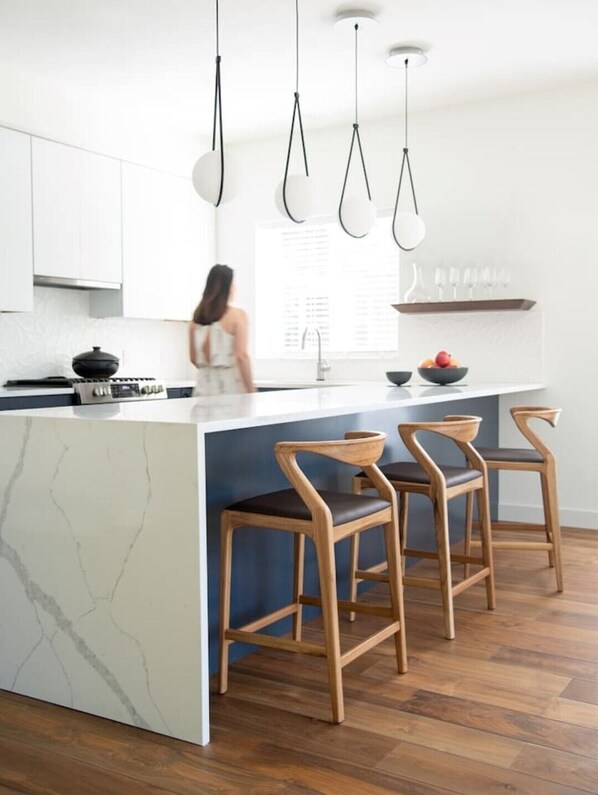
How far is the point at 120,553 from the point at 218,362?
6.44 ft

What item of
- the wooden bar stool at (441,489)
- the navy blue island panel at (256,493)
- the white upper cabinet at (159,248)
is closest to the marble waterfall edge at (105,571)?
the navy blue island panel at (256,493)

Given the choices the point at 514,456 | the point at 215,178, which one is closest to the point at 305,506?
the point at 215,178

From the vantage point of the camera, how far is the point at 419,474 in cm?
333

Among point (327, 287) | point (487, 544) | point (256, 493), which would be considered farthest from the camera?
point (327, 287)

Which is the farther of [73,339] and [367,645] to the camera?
[73,339]

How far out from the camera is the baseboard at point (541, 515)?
5105 mm

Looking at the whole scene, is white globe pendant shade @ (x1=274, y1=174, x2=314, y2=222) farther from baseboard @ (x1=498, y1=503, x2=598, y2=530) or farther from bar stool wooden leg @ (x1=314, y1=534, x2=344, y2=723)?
baseboard @ (x1=498, y1=503, x2=598, y2=530)

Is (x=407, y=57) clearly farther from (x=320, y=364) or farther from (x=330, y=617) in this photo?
(x=330, y=617)

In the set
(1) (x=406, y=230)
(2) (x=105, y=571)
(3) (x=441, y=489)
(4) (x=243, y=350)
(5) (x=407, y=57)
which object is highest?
(5) (x=407, y=57)

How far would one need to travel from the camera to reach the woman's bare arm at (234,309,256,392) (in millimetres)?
4266

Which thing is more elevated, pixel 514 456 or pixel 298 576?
pixel 514 456

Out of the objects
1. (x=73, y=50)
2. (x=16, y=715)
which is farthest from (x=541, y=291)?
(x=16, y=715)

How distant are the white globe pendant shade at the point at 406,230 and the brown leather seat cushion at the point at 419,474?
4.74 feet

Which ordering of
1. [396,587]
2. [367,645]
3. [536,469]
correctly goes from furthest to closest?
[536,469] → [396,587] → [367,645]
